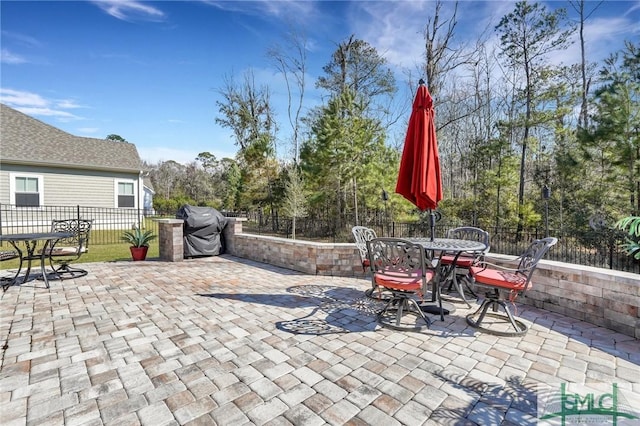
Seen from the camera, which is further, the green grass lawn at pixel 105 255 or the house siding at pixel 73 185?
the house siding at pixel 73 185

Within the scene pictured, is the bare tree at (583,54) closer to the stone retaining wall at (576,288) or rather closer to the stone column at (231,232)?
the stone retaining wall at (576,288)

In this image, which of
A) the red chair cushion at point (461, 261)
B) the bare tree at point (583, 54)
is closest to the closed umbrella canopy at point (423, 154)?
the red chair cushion at point (461, 261)

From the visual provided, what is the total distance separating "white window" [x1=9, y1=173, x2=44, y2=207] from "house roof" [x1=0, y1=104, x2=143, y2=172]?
0.65 m

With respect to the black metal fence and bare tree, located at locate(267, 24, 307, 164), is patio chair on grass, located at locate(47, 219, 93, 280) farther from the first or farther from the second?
bare tree, located at locate(267, 24, 307, 164)

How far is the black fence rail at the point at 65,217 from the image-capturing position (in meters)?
11.5

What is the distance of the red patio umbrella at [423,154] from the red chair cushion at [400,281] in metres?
1.04

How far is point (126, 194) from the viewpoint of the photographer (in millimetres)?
14961

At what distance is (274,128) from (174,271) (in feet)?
51.5

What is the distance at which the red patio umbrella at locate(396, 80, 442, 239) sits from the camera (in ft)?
11.6

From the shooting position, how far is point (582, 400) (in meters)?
1.94

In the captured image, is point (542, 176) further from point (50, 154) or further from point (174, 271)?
point (50, 154)

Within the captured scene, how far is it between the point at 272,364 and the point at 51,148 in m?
16.6

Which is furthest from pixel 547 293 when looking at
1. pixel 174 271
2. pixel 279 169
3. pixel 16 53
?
pixel 279 169

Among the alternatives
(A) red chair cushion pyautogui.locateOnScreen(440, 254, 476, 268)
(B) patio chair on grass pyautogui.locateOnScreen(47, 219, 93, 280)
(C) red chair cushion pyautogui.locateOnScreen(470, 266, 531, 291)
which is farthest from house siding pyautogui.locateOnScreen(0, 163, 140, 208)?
(C) red chair cushion pyautogui.locateOnScreen(470, 266, 531, 291)
